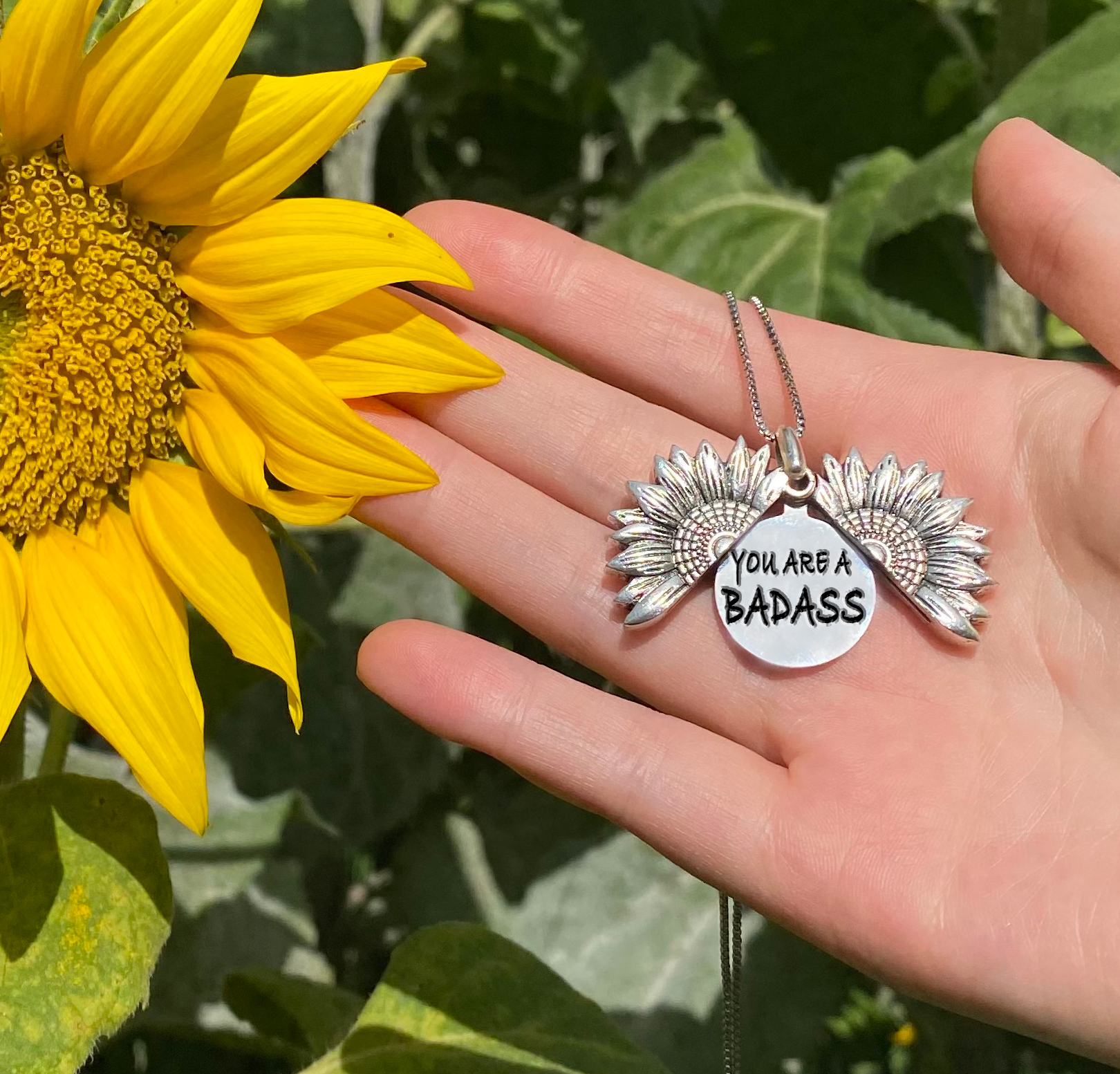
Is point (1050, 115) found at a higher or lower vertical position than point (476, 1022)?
higher

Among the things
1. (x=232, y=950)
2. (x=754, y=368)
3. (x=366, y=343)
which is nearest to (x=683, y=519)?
(x=754, y=368)

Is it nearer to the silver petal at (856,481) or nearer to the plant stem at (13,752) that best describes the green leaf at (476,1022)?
the plant stem at (13,752)

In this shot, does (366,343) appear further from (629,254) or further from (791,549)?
(629,254)

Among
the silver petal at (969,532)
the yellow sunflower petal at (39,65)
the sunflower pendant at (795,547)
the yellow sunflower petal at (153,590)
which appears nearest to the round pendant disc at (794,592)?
the sunflower pendant at (795,547)

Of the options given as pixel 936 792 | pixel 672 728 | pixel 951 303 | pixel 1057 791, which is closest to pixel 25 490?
pixel 672 728

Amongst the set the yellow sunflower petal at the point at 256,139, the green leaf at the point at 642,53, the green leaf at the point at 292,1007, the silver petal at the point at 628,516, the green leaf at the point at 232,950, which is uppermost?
the yellow sunflower petal at the point at 256,139

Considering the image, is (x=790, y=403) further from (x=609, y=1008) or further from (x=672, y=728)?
(x=609, y=1008)
